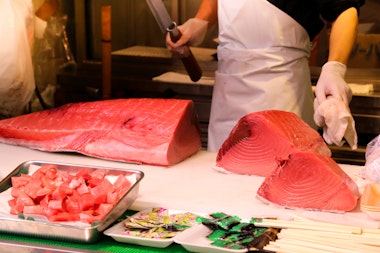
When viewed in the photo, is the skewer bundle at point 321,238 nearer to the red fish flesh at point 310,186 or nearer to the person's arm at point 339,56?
the red fish flesh at point 310,186

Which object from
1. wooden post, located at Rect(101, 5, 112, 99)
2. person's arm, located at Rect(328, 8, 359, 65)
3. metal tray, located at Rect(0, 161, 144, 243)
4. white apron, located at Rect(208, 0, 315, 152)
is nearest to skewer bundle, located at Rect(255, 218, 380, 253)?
metal tray, located at Rect(0, 161, 144, 243)

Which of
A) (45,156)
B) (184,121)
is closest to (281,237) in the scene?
(184,121)

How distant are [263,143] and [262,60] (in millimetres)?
804

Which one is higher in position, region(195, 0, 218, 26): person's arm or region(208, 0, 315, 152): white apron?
region(195, 0, 218, 26): person's arm

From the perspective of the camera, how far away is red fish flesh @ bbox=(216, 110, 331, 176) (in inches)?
90.3

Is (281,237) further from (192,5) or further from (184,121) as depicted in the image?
(192,5)

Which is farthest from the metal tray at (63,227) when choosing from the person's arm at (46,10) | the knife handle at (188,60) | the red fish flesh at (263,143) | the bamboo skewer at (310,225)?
the person's arm at (46,10)

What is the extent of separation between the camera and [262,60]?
3039 mm

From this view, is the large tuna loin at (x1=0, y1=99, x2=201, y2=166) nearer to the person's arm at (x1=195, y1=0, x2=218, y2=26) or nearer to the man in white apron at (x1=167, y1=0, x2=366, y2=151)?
the man in white apron at (x1=167, y1=0, x2=366, y2=151)

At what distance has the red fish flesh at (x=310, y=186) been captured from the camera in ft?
6.43

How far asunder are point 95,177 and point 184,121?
71cm

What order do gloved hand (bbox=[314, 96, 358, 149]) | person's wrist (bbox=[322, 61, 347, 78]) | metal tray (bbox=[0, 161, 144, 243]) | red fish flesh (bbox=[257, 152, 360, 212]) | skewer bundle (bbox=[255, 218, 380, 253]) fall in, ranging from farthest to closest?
1. person's wrist (bbox=[322, 61, 347, 78])
2. gloved hand (bbox=[314, 96, 358, 149])
3. red fish flesh (bbox=[257, 152, 360, 212])
4. metal tray (bbox=[0, 161, 144, 243])
5. skewer bundle (bbox=[255, 218, 380, 253])

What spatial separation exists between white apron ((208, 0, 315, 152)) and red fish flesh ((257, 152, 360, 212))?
3.35ft

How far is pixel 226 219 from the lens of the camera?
1.82 m
